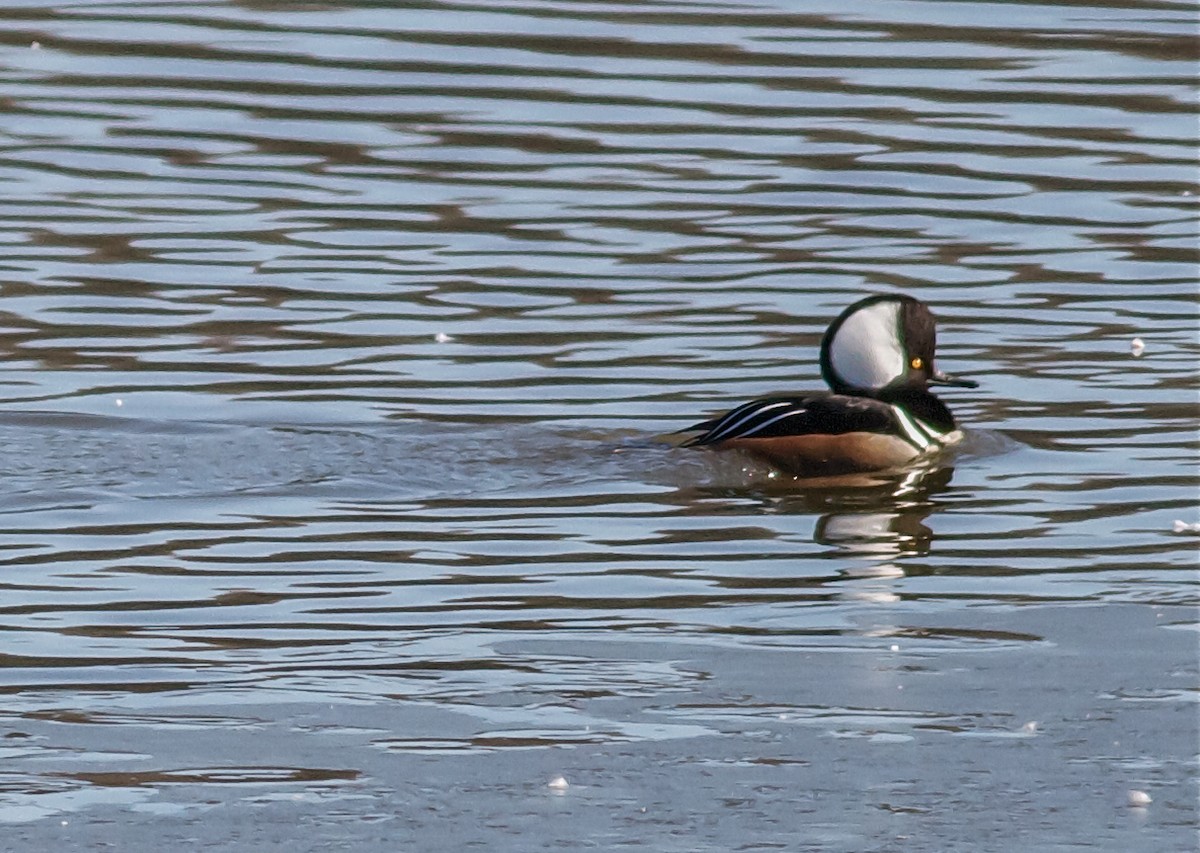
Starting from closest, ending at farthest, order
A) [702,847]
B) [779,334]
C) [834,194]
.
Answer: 1. [702,847]
2. [779,334]
3. [834,194]

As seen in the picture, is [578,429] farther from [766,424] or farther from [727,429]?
[766,424]

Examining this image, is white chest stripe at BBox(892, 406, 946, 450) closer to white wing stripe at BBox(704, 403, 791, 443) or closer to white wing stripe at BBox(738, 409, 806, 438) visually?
white wing stripe at BBox(738, 409, 806, 438)

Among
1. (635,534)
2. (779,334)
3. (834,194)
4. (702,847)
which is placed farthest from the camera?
(834,194)

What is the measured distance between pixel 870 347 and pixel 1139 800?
4818 millimetres

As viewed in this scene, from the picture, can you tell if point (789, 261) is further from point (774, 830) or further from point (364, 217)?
point (774, 830)

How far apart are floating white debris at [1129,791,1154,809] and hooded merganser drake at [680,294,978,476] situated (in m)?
4.15

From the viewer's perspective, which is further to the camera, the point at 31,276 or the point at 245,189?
the point at 245,189

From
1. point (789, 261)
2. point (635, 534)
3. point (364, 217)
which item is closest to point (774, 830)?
point (635, 534)

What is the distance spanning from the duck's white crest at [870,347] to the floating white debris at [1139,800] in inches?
186

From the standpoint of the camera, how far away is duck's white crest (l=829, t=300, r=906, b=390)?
10.5 m

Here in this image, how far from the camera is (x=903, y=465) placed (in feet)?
33.5

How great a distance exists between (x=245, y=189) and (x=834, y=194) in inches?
119

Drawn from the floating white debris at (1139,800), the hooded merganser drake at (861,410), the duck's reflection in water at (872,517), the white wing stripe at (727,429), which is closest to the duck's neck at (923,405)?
the hooded merganser drake at (861,410)

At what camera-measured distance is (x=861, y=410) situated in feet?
33.7
